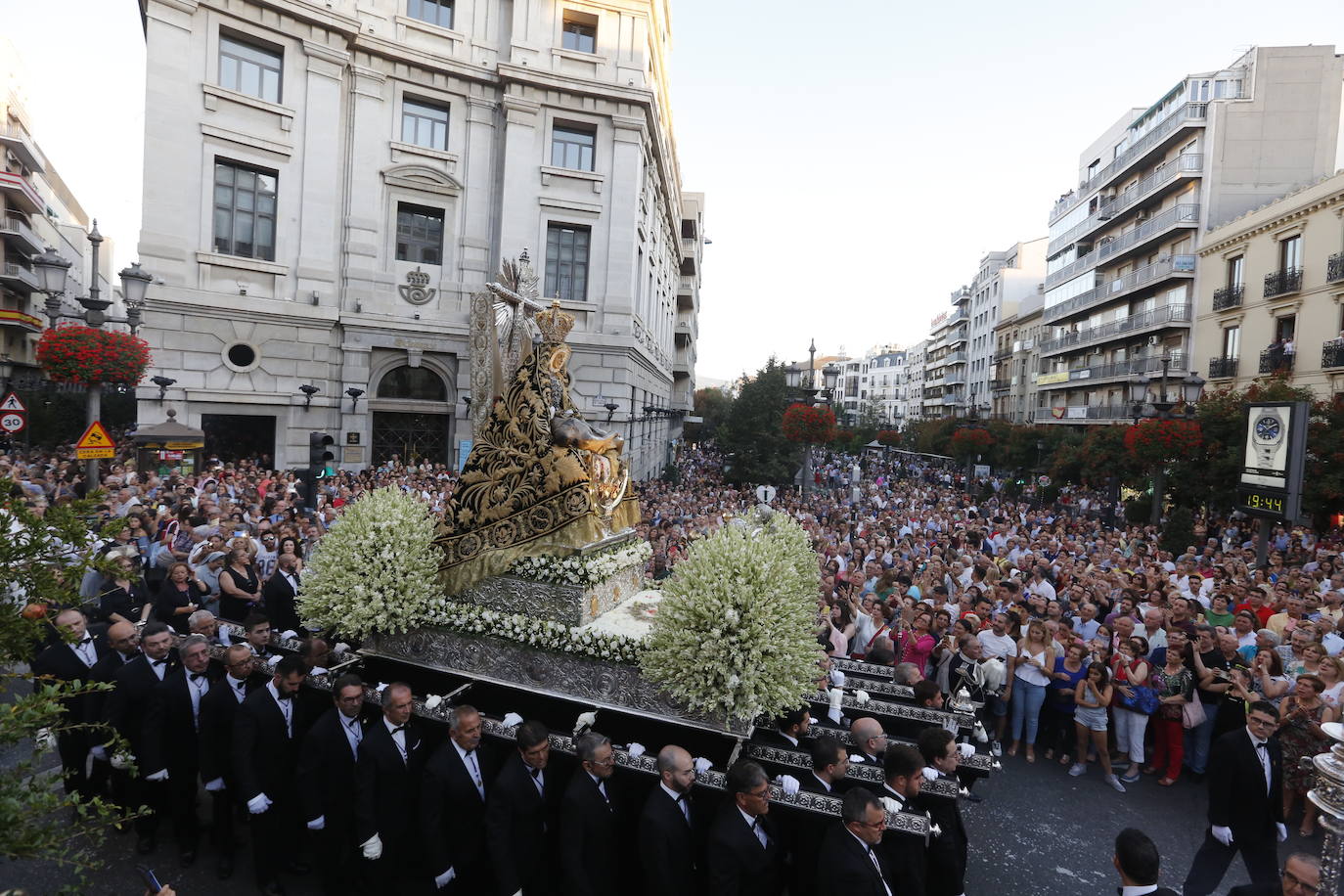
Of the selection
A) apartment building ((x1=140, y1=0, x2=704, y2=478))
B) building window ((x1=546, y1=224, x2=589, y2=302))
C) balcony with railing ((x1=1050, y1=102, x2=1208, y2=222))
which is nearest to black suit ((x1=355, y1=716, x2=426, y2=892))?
apartment building ((x1=140, y1=0, x2=704, y2=478))

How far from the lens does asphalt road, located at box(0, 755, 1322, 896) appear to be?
585 centimetres

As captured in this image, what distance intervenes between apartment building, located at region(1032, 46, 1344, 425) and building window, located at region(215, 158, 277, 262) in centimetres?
3958

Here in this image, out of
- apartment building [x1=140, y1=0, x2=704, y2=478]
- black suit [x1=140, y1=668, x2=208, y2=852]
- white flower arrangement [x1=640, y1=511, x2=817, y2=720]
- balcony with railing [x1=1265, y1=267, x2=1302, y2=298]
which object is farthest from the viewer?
balcony with railing [x1=1265, y1=267, x2=1302, y2=298]

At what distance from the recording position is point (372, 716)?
256 inches

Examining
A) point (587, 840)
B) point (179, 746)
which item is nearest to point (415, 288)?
point (179, 746)

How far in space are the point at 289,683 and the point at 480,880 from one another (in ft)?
7.81

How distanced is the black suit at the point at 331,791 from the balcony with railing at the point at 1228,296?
128 ft

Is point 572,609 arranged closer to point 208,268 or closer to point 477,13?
point 208,268

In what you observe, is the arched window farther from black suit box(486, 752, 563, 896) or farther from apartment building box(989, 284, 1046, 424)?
apartment building box(989, 284, 1046, 424)

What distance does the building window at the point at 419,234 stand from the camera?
24.9 metres

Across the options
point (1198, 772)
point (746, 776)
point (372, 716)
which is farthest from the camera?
point (1198, 772)

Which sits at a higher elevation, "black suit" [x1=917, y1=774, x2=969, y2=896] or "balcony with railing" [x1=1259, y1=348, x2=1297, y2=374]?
"balcony with railing" [x1=1259, y1=348, x2=1297, y2=374]

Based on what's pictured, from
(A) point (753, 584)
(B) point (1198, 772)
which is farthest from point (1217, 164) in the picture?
(A) point (753, 584)

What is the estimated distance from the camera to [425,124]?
81.5 ft
